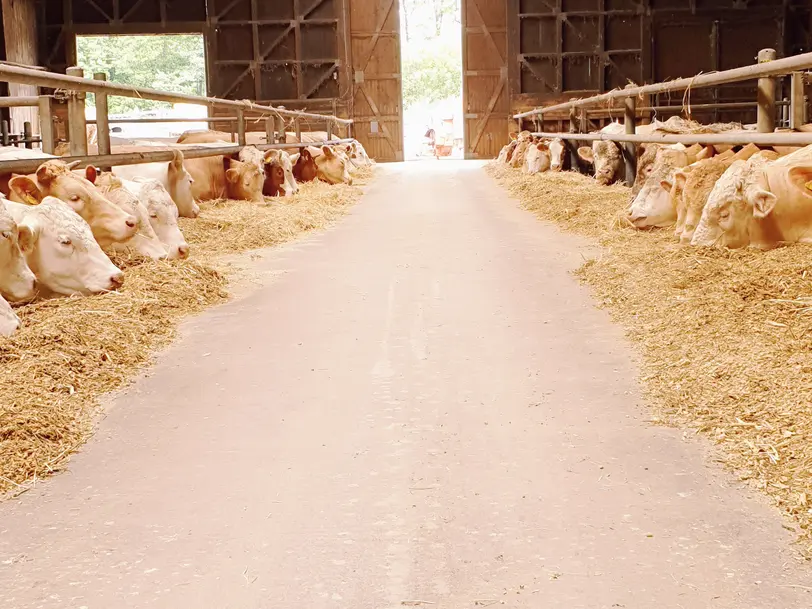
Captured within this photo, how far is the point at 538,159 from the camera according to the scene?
1504 centimetres

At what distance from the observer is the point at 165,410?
10.1 ft

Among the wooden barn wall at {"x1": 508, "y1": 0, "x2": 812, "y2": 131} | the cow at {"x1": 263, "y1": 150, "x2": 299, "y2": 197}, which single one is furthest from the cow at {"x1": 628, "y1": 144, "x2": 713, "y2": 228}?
the wooden barn wall at {"x1": 508, "y1": 0, "x2": 812, "y2": 131}

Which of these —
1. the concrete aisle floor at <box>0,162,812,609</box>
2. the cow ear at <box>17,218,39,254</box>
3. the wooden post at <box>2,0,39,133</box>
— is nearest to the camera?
the concrete aisle floor at <box>0,162,812,609</box>

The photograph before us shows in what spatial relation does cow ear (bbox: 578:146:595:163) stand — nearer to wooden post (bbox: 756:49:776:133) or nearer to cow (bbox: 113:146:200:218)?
cow (bbox: 113:146:200:218)

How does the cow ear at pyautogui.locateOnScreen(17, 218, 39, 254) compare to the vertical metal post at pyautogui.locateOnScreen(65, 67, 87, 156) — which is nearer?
the cow ear at pyautogui.locateOnScreen(17, 218, 39, 254)

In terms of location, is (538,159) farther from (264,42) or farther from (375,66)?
(264,42)

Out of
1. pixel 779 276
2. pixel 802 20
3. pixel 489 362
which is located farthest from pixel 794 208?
pixel 802 20

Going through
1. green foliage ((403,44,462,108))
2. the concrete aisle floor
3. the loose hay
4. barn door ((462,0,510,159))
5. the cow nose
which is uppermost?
green foliage ((403,44,462,108))

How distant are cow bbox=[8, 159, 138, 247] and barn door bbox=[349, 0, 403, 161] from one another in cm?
2003

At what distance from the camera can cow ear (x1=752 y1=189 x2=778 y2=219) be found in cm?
501

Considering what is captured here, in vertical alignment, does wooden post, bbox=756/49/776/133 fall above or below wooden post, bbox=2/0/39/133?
below

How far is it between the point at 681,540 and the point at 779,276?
262 cm

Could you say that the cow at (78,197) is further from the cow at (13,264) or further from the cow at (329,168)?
the cow at (329,168)

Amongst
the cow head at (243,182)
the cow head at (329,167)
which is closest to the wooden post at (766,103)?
the cow head at (243,182)
